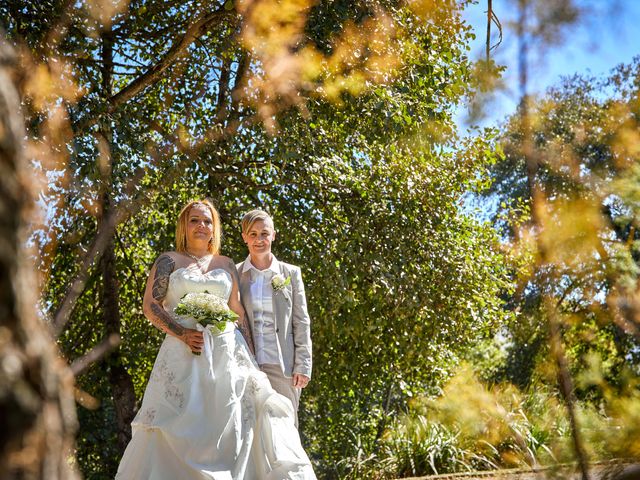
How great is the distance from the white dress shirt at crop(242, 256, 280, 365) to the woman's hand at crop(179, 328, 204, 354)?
1.29 ft

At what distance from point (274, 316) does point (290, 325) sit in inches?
4.4

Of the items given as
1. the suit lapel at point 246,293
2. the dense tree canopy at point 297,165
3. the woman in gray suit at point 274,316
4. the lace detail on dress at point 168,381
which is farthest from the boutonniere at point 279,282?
the dense tree canopy at point 297,165

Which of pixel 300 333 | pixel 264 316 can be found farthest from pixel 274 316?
pixel 300 333

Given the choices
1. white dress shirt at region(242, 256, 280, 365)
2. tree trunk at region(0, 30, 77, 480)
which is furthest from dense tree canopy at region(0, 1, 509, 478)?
tree trunk at region(0, 30, 77, 480)

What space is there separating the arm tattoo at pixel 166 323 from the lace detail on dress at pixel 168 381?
0.68 feet

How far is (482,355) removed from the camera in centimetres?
1917

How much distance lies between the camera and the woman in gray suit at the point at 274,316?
15.5 ft

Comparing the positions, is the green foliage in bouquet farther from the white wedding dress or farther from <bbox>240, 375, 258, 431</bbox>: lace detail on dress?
<bbox>240, 375, 258, 431</bbox>: lace detail on dress

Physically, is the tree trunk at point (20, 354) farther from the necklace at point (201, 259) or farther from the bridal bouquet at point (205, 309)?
the necklace at point (201, 259)

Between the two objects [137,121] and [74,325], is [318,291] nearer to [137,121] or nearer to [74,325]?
[137,121]

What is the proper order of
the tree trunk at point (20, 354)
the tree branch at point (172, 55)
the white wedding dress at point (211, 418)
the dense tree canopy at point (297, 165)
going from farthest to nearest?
the tree branch at point (172, 55), the dense tree canopy at point (297, 165), the white wedding dress at point (211, 418), the tree trunk at point (20, 354)

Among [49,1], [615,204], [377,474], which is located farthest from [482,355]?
[615,204]

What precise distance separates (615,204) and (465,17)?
712 cm

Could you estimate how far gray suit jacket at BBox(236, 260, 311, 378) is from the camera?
15.5 feet
